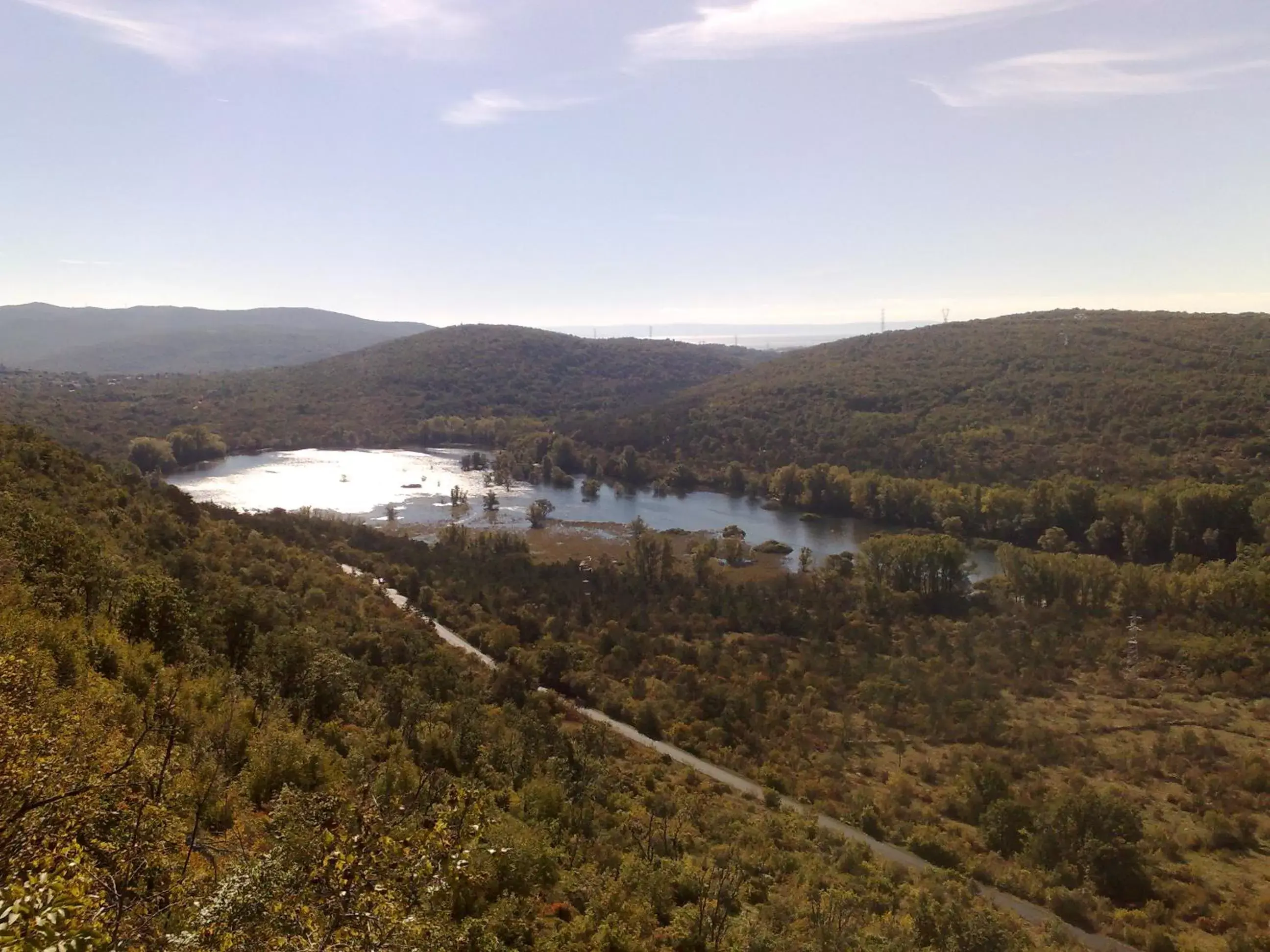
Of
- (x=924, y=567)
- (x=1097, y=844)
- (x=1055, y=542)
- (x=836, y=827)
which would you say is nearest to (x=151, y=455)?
(x=924, y=567)

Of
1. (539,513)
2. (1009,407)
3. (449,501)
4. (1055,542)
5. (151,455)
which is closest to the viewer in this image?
(1055,542)

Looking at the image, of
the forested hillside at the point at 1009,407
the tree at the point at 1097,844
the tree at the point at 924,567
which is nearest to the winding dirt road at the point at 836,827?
the tree at the point at 1097,844

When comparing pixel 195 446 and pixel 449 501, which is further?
pixel 195 446

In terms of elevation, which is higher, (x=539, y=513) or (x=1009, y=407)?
(x=1009, y=407)

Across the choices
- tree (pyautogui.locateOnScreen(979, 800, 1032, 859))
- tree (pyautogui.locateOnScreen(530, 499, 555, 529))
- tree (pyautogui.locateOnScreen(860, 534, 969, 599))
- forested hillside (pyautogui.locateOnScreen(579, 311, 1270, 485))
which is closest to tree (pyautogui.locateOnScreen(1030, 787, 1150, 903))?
tree (pyautogui.locateOnScreen(979, 800, 1032, 859))

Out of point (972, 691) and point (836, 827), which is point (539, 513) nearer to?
point (972, 691)

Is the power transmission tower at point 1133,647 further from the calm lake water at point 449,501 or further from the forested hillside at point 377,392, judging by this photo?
the forested hillside at point 377,392

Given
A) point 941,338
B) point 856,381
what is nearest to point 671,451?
point 856,381
